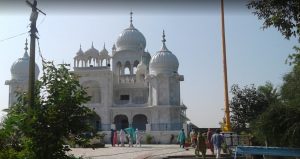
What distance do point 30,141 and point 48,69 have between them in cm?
152

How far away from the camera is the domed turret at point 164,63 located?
1639 inches

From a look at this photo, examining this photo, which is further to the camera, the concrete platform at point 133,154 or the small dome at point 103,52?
the small dome at point 103,52

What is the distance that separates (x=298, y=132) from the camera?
1117 cm

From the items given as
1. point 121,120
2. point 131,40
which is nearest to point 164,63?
point 131,40

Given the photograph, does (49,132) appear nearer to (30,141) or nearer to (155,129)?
(30,141)

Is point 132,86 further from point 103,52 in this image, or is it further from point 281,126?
point 281,126

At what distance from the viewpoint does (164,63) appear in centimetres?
4166

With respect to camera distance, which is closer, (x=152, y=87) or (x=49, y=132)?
(x=49, y=132)

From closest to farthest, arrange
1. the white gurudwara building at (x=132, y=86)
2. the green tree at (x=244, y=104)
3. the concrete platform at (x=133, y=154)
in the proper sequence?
the concrete platform at (x=133, y=154)
the green tree at (x=244, y=104)
the white gurudwara building at (x=132, y=86)

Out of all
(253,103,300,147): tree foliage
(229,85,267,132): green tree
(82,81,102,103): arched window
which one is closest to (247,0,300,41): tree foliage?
(253,103,300,147): tree foliage

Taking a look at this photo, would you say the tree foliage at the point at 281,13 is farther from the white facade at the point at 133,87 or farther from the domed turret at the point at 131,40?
the domed turret at the point at 131,40

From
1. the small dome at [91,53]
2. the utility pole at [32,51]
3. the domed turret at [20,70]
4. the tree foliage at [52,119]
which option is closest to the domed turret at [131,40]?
the small dome at [91,53]

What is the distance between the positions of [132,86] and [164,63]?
4694 millimetres

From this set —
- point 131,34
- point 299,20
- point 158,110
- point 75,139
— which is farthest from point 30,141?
point 131,34
